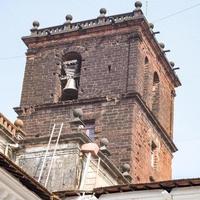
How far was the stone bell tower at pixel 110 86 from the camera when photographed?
2856 centimetres

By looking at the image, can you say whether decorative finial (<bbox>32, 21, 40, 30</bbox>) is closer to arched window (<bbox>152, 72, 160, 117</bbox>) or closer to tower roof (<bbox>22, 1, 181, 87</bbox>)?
tower roof (<bbox>22, 1, 181, 87</bbox>)

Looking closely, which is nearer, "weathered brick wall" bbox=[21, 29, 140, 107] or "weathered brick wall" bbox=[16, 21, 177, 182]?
"weathered brick wall" bbox=[16, 21, 177, 182]

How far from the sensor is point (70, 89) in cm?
3030

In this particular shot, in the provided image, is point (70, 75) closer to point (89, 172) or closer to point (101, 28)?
point (101, 28)

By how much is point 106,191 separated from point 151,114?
16.9 m

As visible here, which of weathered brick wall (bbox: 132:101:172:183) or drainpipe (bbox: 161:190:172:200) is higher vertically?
weathered brick wall (bbox: 132:101:172:183)

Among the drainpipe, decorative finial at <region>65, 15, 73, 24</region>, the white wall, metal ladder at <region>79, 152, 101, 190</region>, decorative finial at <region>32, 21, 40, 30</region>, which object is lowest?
the white wall

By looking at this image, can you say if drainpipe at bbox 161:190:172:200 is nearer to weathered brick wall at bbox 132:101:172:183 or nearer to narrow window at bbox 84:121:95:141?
weathered brick wall at bbox 132:101:172:183

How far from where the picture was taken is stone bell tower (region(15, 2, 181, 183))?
28.6 meters

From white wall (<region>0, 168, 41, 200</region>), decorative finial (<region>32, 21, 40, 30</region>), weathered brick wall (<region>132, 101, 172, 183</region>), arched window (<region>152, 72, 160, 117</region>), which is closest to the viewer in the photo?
white wall (<region>0, 168, 41, 200</region>)

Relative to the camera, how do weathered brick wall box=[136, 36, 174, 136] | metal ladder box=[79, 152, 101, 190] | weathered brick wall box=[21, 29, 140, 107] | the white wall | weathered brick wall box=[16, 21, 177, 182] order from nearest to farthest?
the white wall
metal ladder box=[79, 152, 101, 190]
weathered brick wall box=[16, 21, 177, 182]
weathered brick wall box=[21, 29, 140, 107]
weathered brick wall box=[136, 36, 174, 136]

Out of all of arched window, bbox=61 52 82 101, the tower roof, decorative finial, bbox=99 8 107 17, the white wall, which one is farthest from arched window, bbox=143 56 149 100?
the white wall

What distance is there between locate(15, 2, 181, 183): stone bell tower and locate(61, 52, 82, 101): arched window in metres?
0.04

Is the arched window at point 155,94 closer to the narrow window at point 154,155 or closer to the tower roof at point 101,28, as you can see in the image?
the tower roof at point 101,28
